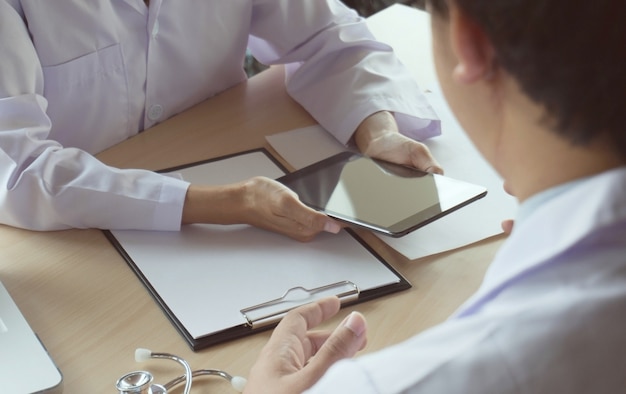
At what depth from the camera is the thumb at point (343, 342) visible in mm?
929

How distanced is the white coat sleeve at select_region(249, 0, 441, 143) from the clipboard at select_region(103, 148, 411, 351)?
1.10 feet

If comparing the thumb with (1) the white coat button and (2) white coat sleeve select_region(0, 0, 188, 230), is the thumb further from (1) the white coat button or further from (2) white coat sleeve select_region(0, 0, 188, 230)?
(1) the white coat button

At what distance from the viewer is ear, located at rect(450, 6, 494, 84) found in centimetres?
63

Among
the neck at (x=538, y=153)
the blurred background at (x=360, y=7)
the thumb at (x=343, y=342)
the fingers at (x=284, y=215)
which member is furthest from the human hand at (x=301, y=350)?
the blurred background at (x=360, y=7)

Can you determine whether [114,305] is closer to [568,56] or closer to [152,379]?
[152,379]

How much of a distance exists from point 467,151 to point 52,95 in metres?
0.68

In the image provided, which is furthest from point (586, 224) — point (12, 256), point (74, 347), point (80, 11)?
point (80, 11)

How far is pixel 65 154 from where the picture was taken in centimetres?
133

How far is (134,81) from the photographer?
1.55 m

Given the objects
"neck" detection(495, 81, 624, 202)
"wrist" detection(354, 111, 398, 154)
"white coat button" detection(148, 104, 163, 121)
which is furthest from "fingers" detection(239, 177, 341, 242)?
"neck" detection(495, 81, 624, 202)

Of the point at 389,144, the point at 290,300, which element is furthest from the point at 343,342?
the point at 389,144

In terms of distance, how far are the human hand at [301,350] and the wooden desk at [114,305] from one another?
7 cm

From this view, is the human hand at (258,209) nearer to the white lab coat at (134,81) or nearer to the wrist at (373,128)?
the white lab coat at (134,81)

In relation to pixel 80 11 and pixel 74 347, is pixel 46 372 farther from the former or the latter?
pixel 80 11
